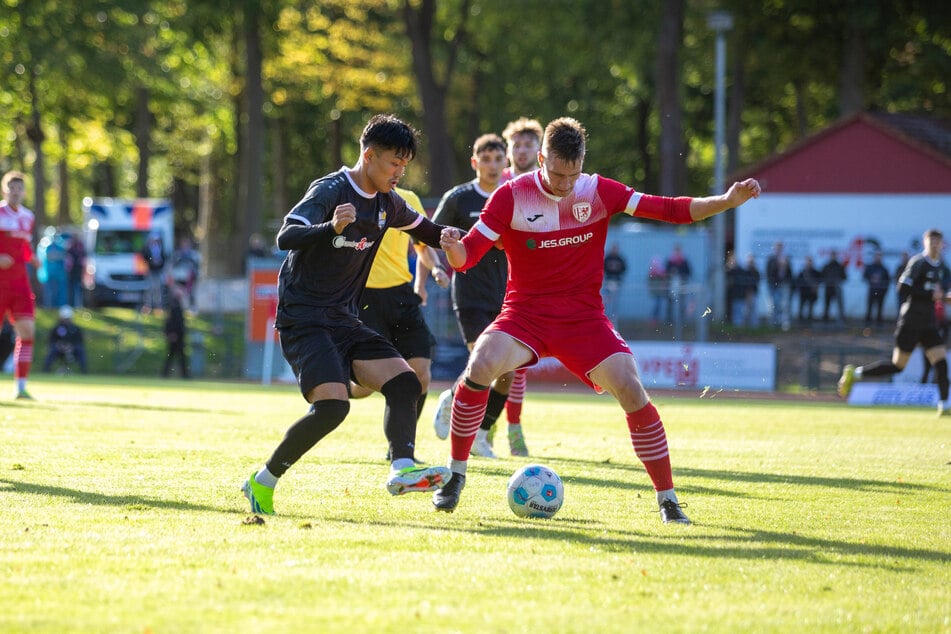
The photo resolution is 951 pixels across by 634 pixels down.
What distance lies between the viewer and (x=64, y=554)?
6.17 m

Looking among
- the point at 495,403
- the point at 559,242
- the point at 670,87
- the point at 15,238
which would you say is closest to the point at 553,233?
the point at 559,242

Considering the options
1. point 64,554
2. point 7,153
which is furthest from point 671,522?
point 7,153

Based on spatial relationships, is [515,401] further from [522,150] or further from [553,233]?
[553,233]

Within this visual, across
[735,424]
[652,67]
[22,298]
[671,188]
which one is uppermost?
[652,67]

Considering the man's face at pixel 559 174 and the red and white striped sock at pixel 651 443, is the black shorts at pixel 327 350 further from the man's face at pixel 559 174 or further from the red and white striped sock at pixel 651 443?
the red and white striped sock at pixel 651 443

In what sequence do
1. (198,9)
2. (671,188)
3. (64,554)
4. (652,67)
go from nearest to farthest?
(64,554)
(671,188)
(198,9)
(652,67)

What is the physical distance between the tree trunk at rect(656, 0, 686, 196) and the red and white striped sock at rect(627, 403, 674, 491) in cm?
2869

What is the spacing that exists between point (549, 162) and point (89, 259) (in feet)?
113

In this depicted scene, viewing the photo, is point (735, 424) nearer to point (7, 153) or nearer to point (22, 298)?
point (22, 298)

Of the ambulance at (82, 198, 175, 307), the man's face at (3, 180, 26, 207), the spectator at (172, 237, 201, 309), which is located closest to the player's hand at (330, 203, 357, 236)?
the man's face at (3, 180, 26, 207)

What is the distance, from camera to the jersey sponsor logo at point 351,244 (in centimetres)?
747

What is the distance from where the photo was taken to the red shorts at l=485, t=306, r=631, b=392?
7.58 metres

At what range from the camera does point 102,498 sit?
8.11 m

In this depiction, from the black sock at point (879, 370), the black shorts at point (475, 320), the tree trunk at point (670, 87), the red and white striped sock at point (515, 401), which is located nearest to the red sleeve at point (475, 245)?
the black shorts at point (475, 320)
